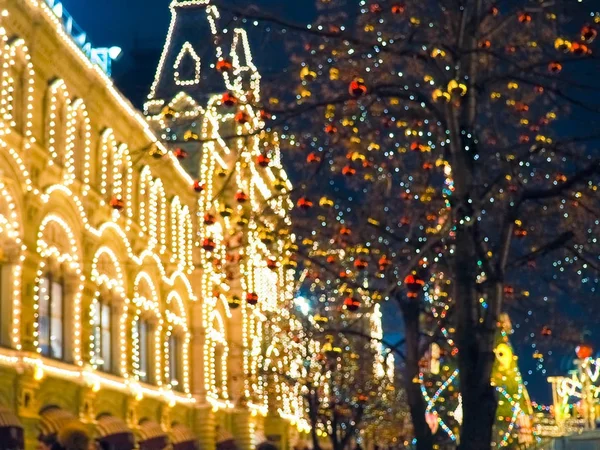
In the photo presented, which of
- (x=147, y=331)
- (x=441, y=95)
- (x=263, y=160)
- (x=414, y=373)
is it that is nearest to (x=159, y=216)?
(x=147, y=331)

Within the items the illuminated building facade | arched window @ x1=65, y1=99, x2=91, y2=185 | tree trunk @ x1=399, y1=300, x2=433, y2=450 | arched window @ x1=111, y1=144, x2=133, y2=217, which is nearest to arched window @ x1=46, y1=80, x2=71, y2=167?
the illuminated building facade

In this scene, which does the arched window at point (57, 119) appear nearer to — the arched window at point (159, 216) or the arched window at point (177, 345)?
the arched window at point (159, 216)

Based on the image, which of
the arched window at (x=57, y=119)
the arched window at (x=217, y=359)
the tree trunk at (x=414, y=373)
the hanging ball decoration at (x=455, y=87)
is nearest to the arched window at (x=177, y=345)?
the arched window at (x=217, y=359)

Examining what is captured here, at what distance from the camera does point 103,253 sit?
28.6 metres

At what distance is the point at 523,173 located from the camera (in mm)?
18156

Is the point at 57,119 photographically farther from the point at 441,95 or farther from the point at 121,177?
the point at 441,95

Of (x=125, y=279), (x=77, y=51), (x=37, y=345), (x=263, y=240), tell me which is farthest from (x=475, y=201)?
(x=125, y=279)

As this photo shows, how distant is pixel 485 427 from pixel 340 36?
17.3 ft

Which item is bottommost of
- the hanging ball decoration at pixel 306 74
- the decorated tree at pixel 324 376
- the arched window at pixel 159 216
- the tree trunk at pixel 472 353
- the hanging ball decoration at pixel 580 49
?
the tree trunk at pixel 472 353

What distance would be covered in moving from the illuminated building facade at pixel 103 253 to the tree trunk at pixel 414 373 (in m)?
2.95

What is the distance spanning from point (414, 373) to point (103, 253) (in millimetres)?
9625

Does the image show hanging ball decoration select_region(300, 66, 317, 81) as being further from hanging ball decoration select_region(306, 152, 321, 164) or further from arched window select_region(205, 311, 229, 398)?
arched window select_region(205, 311, 229, 398)

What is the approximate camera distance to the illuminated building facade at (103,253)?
22.6m

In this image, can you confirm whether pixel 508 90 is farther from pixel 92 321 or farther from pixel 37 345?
pixel 92 321
